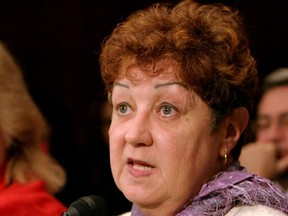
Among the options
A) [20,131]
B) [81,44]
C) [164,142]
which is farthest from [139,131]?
[81,44]

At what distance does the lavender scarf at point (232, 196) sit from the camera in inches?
68.7

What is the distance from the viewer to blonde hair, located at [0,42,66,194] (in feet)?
8.75

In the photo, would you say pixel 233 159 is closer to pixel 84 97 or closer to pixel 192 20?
pixel 192 20

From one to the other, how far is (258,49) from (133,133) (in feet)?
7.90

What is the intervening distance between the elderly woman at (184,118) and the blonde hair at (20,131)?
3.08 feet

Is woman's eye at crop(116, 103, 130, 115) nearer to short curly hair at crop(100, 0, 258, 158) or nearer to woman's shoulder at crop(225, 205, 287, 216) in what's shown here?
short curly hair at crop(100, 0, 258, 158)

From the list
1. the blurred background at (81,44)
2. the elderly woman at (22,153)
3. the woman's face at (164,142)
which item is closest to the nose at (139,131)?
the woman's face at (164,142)

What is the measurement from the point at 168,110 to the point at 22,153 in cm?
111

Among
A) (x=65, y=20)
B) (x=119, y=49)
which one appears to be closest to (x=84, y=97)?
(x=65, y=20)

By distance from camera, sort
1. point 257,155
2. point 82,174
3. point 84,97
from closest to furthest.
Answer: point 257,155, point 82,174, point 84,97

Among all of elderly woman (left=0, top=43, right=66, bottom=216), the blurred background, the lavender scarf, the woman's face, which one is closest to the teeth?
the woman's face

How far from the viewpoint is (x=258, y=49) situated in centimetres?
403

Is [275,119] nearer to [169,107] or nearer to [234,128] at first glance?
[234,128]

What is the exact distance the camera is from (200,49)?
1.76 metres
